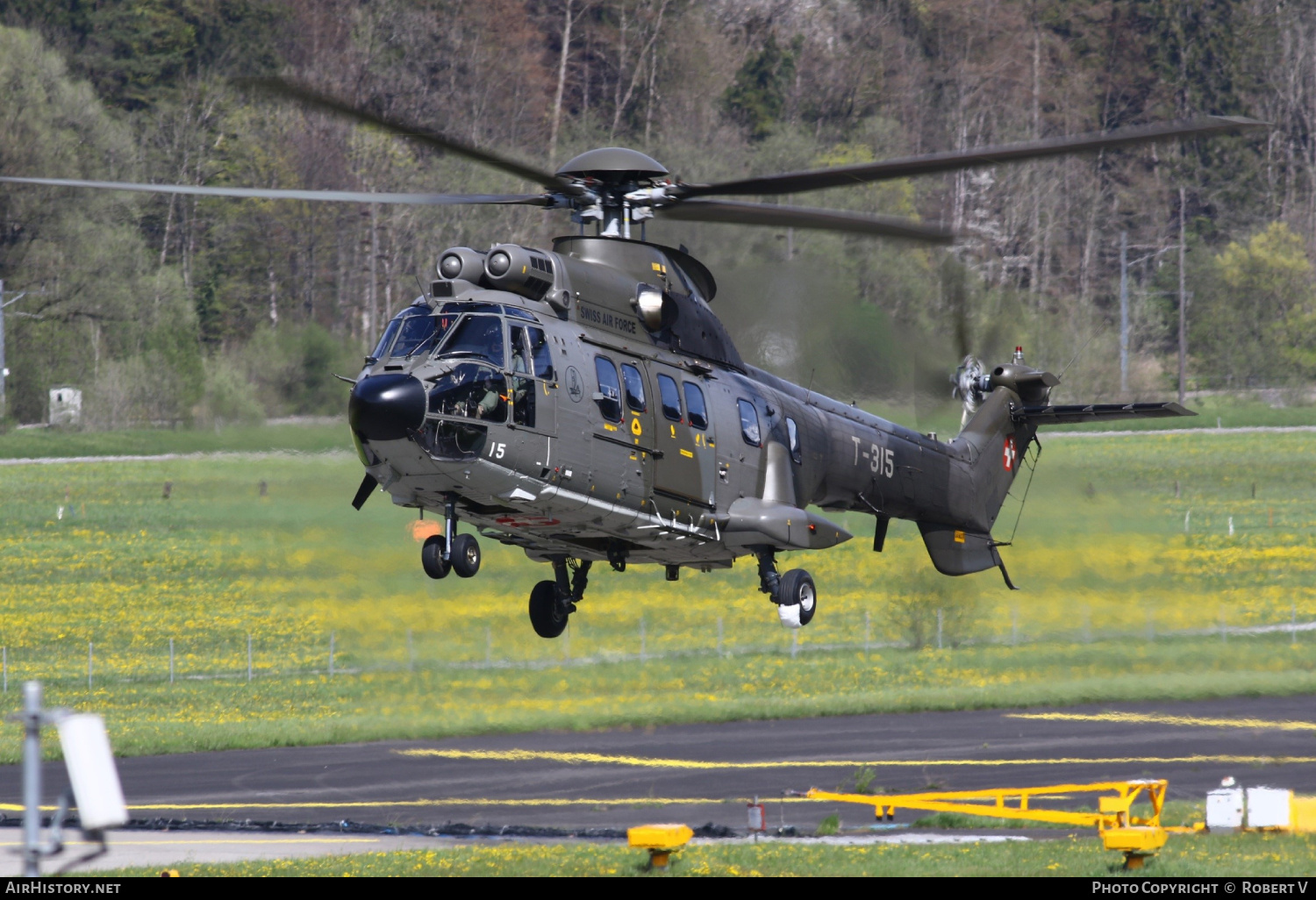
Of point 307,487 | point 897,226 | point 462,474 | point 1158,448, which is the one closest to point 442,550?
point 462,474

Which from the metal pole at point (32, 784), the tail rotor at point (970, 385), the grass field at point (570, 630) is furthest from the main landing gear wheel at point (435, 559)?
the grass field at point (570, 630)

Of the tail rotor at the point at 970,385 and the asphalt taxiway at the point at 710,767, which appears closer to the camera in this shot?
the tail rotor at the point at 970,385

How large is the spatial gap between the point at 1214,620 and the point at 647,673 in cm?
1389

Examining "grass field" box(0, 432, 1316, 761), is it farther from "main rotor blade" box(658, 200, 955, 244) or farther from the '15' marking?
"main rotor blade" box(658, 200, 955, 244)

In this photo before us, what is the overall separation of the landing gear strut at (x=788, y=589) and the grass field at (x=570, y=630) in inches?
403

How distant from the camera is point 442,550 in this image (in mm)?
17281

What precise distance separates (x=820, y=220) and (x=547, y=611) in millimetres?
6411

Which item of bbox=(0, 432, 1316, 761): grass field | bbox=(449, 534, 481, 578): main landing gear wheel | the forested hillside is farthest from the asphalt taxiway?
the forested hillside

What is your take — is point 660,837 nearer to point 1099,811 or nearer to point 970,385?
point 1099,811

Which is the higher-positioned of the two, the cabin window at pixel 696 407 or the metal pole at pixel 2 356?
the metal pole at pixel 2 356

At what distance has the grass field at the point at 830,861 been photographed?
23016 millimetres

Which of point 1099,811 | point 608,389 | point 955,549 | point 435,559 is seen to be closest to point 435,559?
point 435,559

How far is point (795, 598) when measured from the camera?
20.4 meters

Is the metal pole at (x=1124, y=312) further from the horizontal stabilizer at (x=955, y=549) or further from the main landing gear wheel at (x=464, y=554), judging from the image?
the main landing gear wheel at (x=464, y=554)
